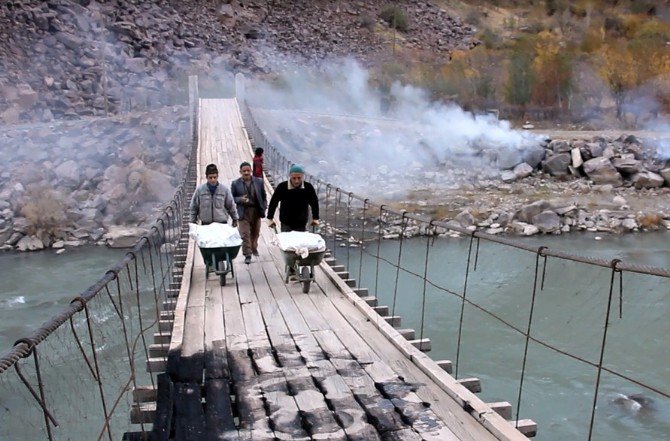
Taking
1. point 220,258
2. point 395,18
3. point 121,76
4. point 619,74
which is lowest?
point 220,258

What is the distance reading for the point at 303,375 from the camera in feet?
12.2

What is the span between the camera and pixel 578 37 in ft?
142

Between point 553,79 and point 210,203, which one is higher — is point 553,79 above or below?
above

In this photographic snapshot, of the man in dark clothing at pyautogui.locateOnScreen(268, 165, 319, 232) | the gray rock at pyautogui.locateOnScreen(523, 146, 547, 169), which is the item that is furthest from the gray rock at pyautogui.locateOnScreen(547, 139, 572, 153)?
the man in dark clothing at pyautogui.locateOnScreen(268, 165, 319, 232)

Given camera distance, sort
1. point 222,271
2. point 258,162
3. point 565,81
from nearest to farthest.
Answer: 1. point 222,271
2. point 258,162
3. point 565,81

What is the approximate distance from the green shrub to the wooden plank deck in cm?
4259

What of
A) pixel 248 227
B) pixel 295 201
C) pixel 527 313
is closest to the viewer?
pixel 295 201

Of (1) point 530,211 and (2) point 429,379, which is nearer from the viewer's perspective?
(2) point 429,379

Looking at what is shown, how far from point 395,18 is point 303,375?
44878mm

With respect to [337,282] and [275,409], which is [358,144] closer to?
[337,282]

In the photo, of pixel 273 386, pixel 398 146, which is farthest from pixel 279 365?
pixel 398 146

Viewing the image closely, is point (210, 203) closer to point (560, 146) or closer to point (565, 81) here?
point (560, 146)

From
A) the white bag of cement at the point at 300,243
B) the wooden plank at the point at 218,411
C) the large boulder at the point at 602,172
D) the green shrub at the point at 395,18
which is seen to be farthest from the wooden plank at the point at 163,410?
the green shrub at the point at 395,18

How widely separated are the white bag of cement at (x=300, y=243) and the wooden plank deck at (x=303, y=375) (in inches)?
15.6
